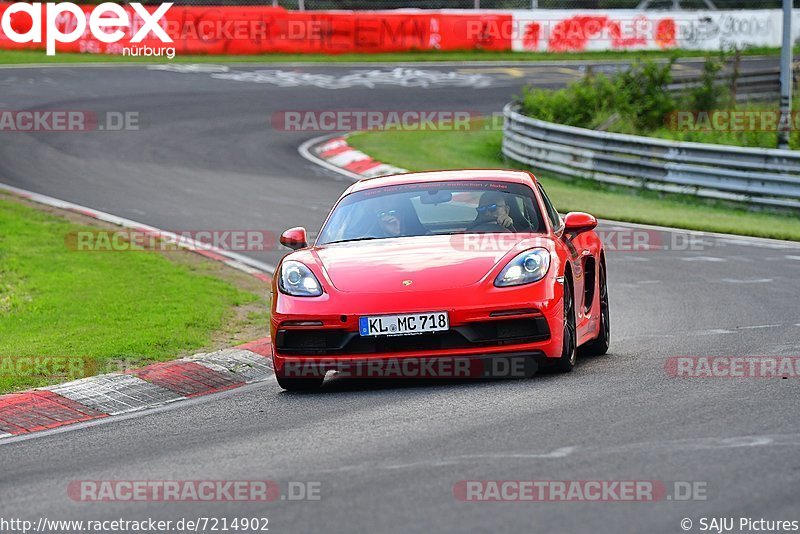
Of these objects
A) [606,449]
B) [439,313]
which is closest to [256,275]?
[439,313]

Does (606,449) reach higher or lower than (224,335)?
higher

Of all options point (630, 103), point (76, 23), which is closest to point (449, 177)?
point (630, 103)

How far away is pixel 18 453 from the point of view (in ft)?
22.3

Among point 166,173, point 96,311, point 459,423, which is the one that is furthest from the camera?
point 166,173

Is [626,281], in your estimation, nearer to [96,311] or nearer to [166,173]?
[96,311]

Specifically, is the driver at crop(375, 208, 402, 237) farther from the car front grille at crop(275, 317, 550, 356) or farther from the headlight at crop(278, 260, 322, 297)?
the car front grille at crop(275, 317, 550, 356)

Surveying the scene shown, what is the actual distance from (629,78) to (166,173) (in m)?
10.6
